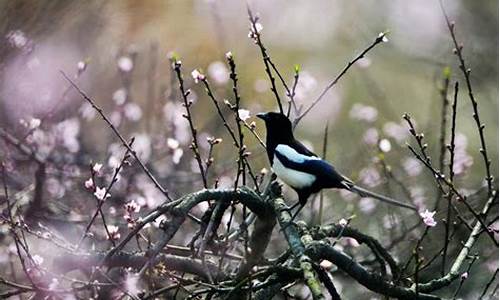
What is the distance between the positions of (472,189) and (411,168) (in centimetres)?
36

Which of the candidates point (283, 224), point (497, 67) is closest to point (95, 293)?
point (283, 224)

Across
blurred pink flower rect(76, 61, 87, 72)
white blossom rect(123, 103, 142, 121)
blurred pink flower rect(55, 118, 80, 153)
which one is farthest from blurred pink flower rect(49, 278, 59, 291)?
white blossom rect(123, 103, 142, 121)

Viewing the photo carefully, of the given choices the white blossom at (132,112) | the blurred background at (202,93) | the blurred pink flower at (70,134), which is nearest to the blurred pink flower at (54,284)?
the blurred background at (202,93)

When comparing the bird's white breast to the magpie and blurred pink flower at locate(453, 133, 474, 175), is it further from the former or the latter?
blurred pink flower at locate(453, 133, 474, 175)

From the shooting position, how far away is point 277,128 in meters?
3.15

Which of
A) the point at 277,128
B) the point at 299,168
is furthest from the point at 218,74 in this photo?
the point at 299,168

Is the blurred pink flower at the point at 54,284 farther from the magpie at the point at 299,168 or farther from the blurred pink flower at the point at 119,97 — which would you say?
the blurred pink flower at the point at 119,97

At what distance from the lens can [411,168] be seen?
5.48 meters

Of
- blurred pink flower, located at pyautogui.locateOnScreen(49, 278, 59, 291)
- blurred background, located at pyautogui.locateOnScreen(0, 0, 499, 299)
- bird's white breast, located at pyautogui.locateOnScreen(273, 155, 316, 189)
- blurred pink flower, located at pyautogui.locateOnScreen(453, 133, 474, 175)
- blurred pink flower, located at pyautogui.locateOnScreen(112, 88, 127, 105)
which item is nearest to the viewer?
blurred pink flower, located at pyautogui.locateOnScreen(49, 278, 59, 291)

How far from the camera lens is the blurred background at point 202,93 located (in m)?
4.70

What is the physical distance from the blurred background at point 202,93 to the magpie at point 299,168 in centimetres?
91

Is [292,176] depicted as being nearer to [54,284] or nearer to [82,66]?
[54,284]

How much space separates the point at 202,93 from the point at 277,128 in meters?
3.81

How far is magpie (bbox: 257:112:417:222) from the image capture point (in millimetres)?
3018
